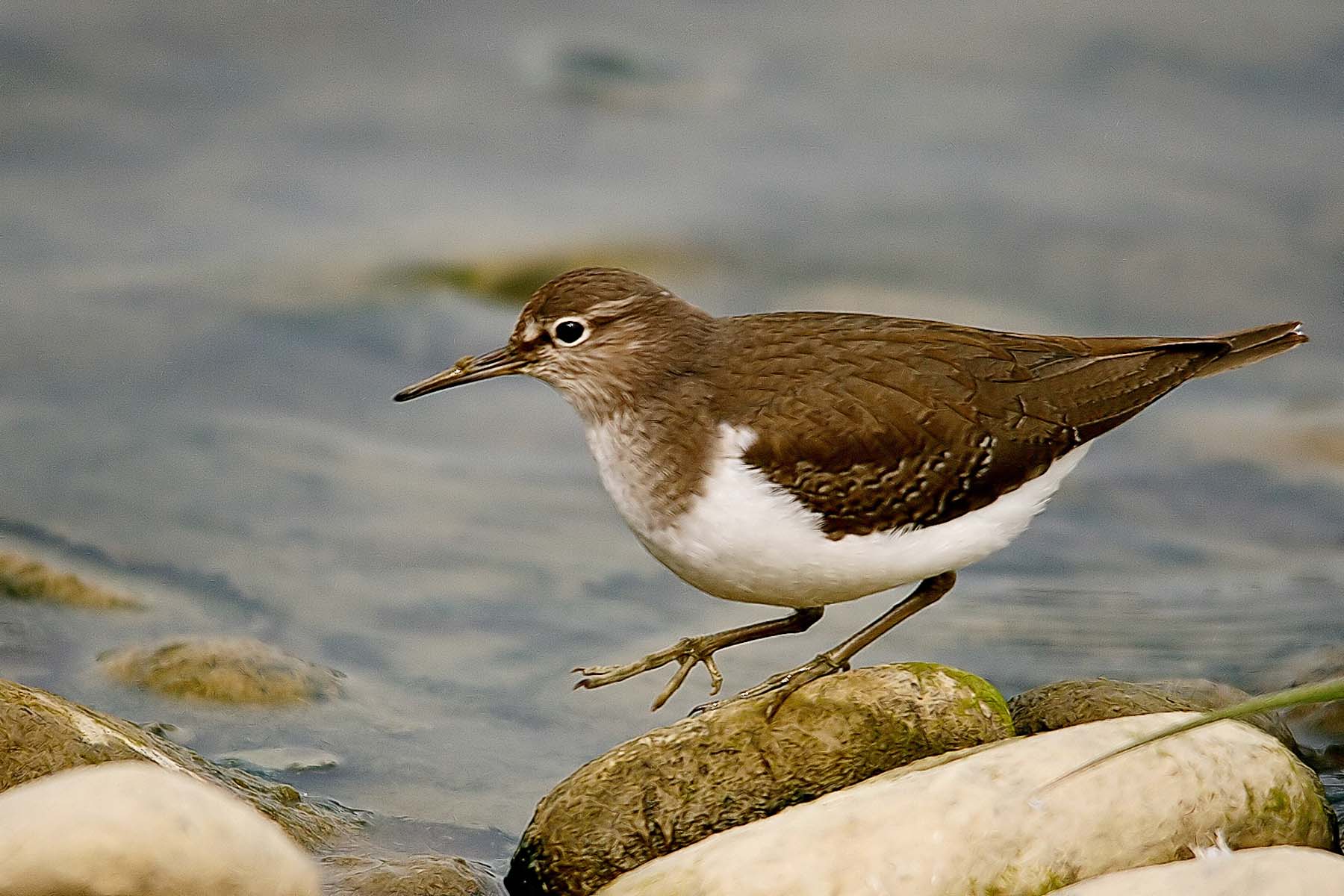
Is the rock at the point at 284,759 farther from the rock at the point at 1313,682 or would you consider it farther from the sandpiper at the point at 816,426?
the rock at the point at 1313,682

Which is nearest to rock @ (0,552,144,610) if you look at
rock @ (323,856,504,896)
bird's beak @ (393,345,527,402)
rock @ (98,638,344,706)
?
rock @ (98,638,344,706)

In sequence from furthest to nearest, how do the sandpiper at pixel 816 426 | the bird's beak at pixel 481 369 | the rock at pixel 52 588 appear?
the rock at pixel 52 588
the bird's beak at pixel 481 369
the sandpiper at pixel 816 426

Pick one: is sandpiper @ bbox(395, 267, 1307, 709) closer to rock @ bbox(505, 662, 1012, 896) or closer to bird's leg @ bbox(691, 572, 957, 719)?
bird's leg @ bbox(691, 572, 957, 719)

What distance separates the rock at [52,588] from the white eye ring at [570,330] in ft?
10.9

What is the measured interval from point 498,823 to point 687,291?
5350 mm

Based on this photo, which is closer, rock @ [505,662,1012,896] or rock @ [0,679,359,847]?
rock @ [0,679,359,847]

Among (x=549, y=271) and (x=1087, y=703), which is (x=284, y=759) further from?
(x=549, y=271)

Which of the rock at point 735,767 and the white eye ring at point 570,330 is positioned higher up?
the white eye ring at point 570,330

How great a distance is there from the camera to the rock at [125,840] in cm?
425

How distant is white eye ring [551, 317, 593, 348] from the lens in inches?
244

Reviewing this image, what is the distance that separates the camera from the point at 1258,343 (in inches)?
251

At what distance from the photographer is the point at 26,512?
9.15 meters

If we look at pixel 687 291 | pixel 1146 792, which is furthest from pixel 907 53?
pixel 1146 792

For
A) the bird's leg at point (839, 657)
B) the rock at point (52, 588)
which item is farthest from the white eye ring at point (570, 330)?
the rock at point (52, 588)
